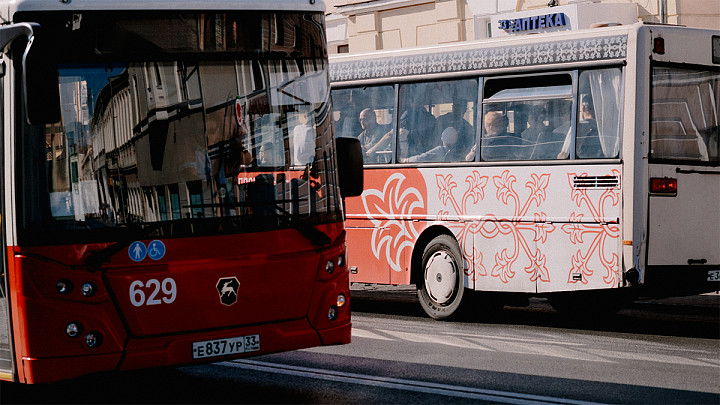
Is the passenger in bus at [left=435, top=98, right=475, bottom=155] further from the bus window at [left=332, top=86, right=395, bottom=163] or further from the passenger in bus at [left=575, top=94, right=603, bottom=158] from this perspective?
the passenger in bus at [left=575, top=94, right=603, bottom=158]

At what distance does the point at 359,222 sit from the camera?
1423cm

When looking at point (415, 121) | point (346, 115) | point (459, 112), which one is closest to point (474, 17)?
point (346, 115)

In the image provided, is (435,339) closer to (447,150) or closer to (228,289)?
(447,150)

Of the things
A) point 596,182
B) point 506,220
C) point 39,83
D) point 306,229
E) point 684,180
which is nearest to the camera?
point 39,83

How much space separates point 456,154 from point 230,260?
5641mm

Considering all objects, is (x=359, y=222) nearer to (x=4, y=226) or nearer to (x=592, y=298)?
(x=592, y=298)

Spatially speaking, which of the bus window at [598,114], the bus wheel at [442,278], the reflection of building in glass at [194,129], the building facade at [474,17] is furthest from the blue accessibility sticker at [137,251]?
the building facade at [474,17]

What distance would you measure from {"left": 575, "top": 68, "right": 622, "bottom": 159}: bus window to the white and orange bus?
0.6 inches

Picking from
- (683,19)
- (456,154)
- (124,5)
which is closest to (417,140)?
(456,154)

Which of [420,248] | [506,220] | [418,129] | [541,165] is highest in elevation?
[418,129]

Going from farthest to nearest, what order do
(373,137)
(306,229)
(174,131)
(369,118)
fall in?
1. (369,118)
2. (373,137)
3. (306,229)
4. (174,131)

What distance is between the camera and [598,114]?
Answer: 479 inches

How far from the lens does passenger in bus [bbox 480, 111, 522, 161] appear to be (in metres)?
12.9

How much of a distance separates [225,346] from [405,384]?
1523 millimetres
